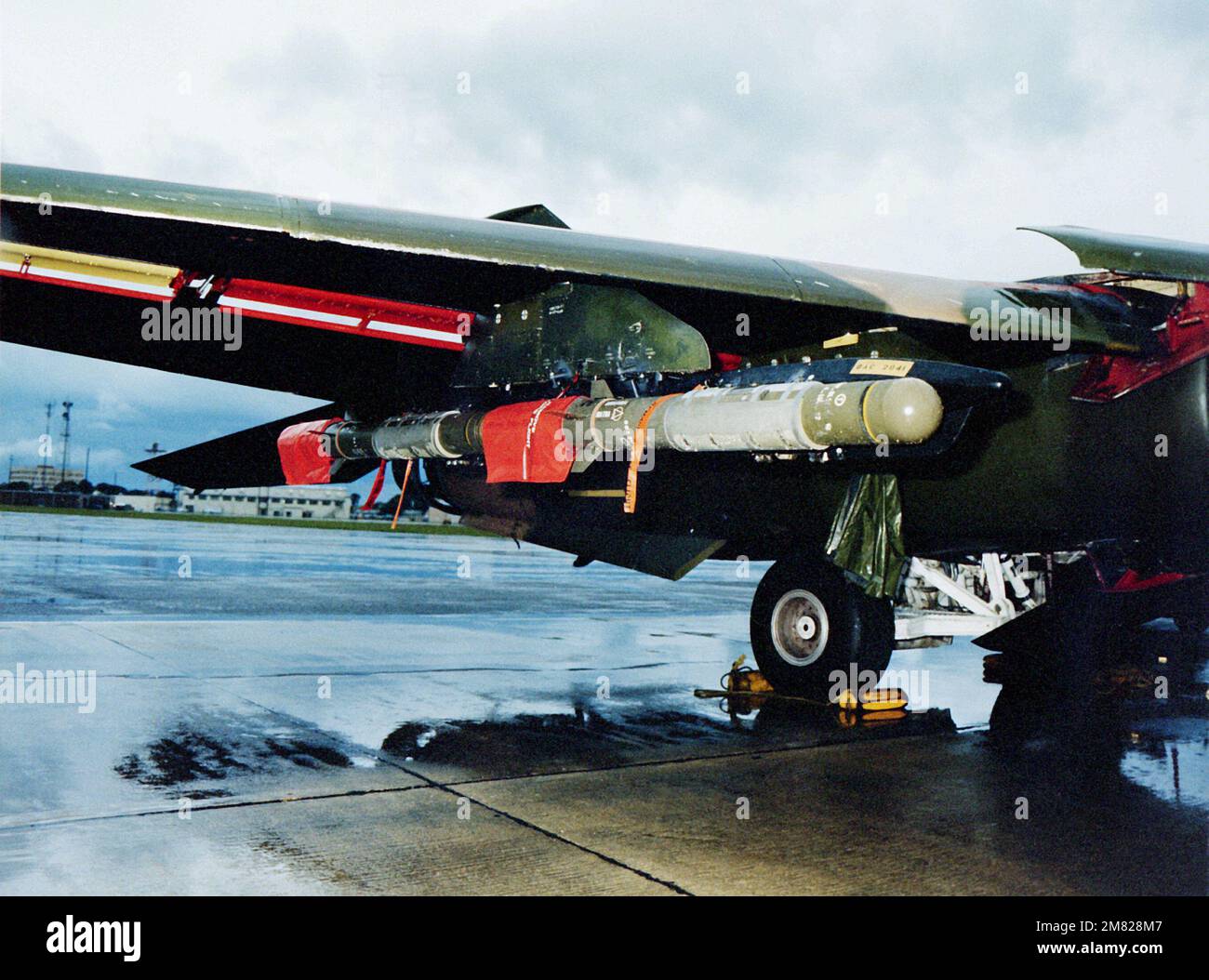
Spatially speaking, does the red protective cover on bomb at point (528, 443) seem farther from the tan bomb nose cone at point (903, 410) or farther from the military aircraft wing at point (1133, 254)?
the military aircraft wing at point (1133, 254)

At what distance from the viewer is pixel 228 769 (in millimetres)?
5629

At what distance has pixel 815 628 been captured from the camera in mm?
8352

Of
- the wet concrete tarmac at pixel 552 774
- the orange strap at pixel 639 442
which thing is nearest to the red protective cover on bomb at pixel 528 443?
the orange strap at pixel 639 442

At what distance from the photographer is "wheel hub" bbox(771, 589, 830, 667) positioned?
8.30 m

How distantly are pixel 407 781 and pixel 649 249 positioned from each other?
11.7ft

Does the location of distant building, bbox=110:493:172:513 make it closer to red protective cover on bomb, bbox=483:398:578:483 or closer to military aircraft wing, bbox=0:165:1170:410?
military aircraft wing, bbox=0:165:1170:410

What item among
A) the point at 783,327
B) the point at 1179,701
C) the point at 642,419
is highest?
the point at 783,327

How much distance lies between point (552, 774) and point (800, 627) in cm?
332

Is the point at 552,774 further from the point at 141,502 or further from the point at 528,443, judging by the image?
the point at 141,502

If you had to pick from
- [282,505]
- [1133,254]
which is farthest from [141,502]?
[1133,254]

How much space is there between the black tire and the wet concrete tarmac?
0.39m

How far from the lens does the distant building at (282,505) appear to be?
108 m
